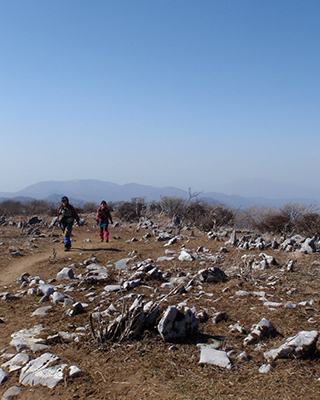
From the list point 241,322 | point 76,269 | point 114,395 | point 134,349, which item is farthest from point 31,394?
point 76,269

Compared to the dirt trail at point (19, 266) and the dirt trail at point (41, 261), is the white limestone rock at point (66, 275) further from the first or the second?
the dirt trail at point (19, 266)

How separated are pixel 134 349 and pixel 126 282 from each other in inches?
94.2

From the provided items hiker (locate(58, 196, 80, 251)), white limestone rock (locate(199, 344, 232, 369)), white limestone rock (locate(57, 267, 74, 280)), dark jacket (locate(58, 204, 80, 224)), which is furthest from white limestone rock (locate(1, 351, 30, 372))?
dark jacket (locate(58, 204, 80, 224))

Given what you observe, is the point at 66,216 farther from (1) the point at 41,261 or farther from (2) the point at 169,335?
(2) the point at 169,335

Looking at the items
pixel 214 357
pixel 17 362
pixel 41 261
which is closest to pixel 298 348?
pixel 214 357

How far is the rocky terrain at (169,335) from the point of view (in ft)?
9.26

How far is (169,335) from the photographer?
11.9 ft

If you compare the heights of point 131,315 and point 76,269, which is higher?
point 131,315

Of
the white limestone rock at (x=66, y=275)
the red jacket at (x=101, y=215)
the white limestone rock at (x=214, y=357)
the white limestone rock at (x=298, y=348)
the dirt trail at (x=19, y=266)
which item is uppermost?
the red jacket at (x=101, y=215)

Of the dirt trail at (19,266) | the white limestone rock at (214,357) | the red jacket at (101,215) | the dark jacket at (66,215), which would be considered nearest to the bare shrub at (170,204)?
the red jacket at (101,215)

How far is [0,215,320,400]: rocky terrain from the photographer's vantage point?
2822 mm

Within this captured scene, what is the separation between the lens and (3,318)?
4852mm

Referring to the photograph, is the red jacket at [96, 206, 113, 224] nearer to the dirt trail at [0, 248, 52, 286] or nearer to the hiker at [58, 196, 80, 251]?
the hiker at [58, 196, 80, 251]

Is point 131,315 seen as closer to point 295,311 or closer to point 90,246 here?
point 295,311
